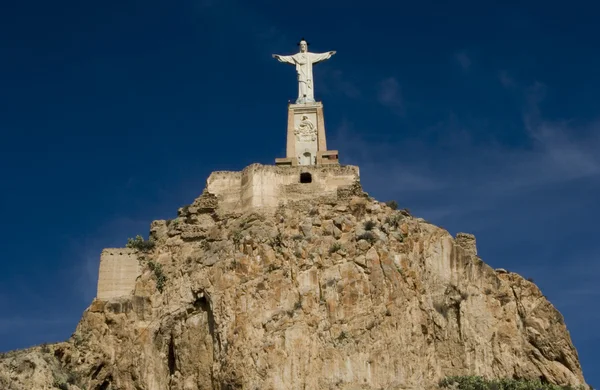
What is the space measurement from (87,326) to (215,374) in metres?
6.81

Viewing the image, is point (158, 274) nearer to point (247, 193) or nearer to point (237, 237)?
point (237, 237)

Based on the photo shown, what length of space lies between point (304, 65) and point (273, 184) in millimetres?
9073

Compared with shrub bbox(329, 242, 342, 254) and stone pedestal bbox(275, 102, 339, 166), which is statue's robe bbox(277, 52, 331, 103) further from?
shrub bbox(329, 242, 342, 254)

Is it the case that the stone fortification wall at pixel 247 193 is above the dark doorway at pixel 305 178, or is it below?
below

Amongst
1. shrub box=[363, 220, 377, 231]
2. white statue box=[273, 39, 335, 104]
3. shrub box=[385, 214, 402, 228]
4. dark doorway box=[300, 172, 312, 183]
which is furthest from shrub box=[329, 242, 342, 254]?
white statue box=[273, 39, 335, 104]

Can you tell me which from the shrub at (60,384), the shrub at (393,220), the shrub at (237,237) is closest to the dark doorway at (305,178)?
the shrub at (393,220)

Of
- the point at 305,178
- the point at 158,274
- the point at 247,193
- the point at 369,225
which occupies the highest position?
the point at 305,178

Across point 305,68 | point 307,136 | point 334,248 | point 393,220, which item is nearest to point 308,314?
point 334,248

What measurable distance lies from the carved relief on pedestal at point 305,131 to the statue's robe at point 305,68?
1477 millimetres

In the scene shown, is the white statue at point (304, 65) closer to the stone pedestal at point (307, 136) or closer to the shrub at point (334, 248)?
the stone pedestal at point (307, 136)

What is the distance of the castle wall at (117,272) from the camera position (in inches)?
1891

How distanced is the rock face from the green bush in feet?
2.04

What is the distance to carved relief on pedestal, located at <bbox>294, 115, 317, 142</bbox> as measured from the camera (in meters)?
53.6

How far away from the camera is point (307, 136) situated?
53.6m
